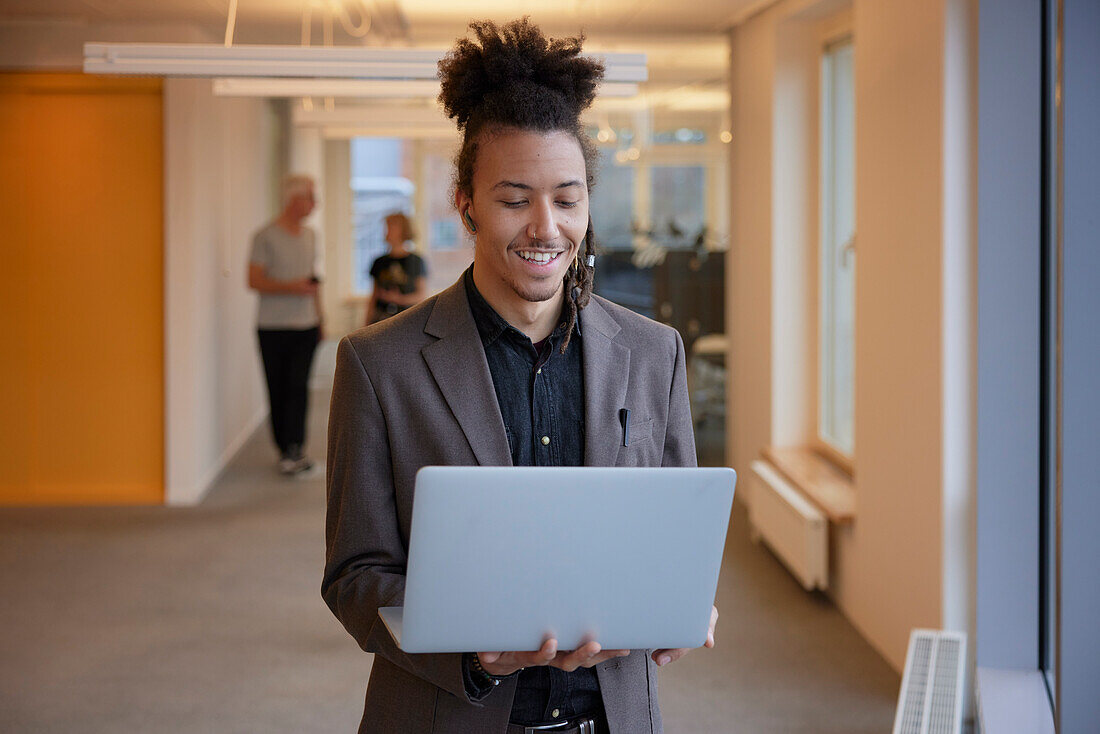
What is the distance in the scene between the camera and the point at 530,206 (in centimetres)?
138

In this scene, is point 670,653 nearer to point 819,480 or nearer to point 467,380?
point 467,380

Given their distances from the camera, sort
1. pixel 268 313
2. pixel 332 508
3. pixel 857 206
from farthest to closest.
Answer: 1. pixel 268 313
2. pixel 857 206
3. pixel 332 508

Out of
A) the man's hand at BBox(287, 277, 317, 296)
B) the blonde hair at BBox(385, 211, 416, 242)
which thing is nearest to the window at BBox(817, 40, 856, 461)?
the blonde hair at BBox(385, 211, 416, 242)

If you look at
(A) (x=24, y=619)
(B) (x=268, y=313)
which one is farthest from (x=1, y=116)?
(A) (x=24, y=619)

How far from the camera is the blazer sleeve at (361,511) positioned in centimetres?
137

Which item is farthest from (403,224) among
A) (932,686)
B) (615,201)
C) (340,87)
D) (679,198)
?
(932,686)

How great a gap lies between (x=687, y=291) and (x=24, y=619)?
4.97 metres

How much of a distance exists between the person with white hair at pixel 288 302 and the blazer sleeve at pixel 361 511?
5743mm

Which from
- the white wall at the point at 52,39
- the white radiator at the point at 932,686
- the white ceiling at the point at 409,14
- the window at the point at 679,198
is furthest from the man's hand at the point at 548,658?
the window at the point at 679,198

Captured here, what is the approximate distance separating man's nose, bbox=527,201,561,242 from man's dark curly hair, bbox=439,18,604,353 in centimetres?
10

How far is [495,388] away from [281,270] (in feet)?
19.0

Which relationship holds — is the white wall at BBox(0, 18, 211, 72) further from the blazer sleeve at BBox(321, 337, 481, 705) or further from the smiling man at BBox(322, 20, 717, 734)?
the blazer sleeve at BBox(321, 337, 481, 705)

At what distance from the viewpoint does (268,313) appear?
702cm

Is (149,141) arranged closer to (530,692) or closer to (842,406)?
(842,406)
